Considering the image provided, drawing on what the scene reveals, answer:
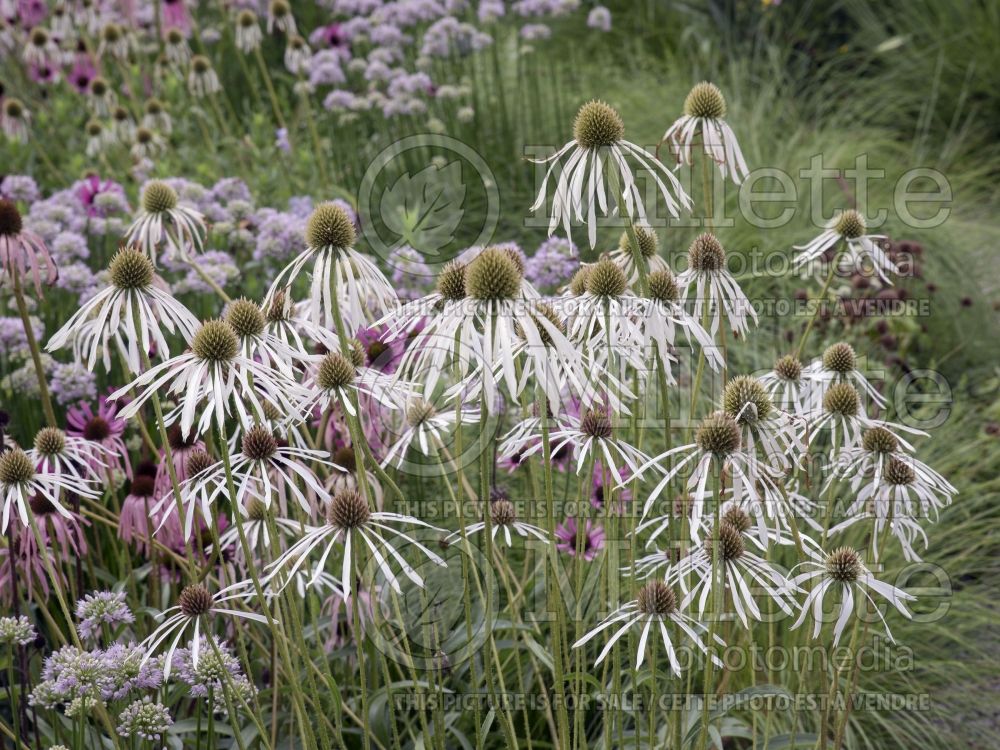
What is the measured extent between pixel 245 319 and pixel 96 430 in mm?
1064

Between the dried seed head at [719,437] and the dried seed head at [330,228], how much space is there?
2.38ft

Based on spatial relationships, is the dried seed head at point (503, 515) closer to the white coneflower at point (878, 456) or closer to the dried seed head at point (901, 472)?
the white coneflower at point (878, 456)

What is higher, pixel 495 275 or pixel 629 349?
pixel 495 275

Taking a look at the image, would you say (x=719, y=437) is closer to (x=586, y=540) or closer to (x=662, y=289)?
(x=662, y=289)

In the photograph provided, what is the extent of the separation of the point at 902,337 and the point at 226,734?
3.46 meters

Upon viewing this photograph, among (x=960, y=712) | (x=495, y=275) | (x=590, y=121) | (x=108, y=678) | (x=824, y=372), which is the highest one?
(x=590, y=121)

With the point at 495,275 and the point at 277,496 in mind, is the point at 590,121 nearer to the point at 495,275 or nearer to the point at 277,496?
the point at 495,275

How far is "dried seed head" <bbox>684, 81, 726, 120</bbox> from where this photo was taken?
2.47 m

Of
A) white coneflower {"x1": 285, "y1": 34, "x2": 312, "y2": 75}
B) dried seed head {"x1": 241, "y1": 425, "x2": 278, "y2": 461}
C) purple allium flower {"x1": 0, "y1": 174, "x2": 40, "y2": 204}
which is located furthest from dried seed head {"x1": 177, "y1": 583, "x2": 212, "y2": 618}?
white coneflower {"x1": 285, "y1": 34, "x2": 312, "y2": 75}

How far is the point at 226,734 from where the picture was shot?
8.45ft

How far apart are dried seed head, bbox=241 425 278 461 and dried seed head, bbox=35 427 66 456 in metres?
0.69

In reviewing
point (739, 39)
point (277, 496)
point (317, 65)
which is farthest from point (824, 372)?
point (739, 39)

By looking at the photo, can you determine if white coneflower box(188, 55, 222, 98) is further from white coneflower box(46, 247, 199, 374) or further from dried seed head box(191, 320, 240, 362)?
dried seed head box(191, 320, 240, 362)

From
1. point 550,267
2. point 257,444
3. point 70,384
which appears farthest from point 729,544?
point 70,384
